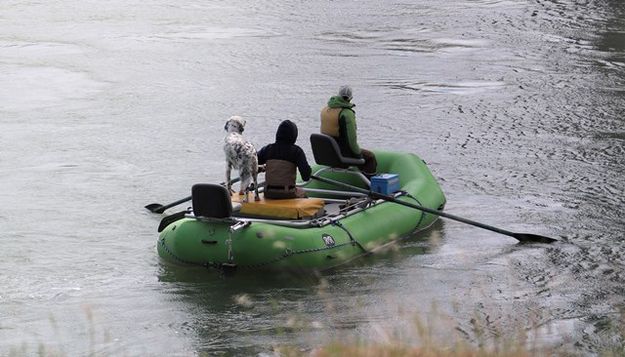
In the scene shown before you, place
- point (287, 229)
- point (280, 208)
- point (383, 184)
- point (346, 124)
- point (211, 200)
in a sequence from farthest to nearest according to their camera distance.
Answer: point (346, 124), point (383, 184), point (280, 208), point (287, 229), point (211, 200)

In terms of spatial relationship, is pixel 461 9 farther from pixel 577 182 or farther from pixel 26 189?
pixel 26 189

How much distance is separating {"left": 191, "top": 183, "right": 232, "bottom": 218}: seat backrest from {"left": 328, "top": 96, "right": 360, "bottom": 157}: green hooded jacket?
2777mm

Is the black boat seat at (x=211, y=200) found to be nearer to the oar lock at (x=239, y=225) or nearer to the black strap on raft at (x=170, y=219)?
the oar lock at (x=239, y=225)

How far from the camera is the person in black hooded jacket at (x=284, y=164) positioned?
42.5 feet

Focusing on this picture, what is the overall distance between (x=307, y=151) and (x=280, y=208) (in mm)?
6997

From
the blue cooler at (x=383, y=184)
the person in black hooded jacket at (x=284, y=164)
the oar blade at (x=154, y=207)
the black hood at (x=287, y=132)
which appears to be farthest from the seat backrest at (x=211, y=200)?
the oar blade at (x=154, y=207)

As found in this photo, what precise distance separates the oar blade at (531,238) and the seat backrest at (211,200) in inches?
144

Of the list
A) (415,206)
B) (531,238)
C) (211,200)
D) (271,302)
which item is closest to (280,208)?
(211,200)

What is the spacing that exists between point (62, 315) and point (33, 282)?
1269 millimetres

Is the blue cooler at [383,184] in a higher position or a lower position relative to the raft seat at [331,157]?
lower

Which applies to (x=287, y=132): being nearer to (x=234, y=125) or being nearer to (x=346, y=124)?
(x=234, y=125)

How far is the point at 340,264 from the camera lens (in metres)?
12.9

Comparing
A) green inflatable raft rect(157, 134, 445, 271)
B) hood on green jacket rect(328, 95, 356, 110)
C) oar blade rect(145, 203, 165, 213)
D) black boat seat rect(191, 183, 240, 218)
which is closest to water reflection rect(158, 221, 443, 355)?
green inflatable raft rect(157, 134, 445, 271)

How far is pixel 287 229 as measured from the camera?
489 inches
